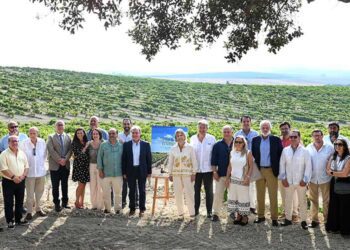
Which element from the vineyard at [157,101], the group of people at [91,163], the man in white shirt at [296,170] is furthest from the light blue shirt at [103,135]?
the vineyard at [157,101]

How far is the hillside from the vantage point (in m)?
52.8

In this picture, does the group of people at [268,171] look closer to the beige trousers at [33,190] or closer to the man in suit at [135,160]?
the man in suit at [135,160]

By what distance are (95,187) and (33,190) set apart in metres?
1.13

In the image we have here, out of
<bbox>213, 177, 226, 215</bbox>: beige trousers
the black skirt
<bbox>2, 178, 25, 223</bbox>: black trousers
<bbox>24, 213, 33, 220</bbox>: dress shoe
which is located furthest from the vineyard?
<bbox>2, 178, 25, 223</bbox>: black trousers

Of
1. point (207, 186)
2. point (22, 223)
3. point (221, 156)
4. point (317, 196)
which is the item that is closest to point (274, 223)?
point (317, 196)

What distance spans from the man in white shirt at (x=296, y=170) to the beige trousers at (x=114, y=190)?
2.93 metres

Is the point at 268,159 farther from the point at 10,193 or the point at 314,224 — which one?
the point at 10,193

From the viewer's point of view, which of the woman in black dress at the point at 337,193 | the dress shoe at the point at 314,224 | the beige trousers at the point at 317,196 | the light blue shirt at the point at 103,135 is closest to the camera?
the woman in black dress at the point at 337,193

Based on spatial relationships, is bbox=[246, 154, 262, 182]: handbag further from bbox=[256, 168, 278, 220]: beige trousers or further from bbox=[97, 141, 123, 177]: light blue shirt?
bbox=[97, 141, 123, 177]: light blue shirt

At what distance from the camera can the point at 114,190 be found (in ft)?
30.3

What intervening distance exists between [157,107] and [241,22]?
169ft

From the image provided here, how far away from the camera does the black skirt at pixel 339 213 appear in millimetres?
7914

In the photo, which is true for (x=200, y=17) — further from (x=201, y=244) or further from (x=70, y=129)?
(x=70, y=129)

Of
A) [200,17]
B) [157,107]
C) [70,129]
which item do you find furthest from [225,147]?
[157,107]
